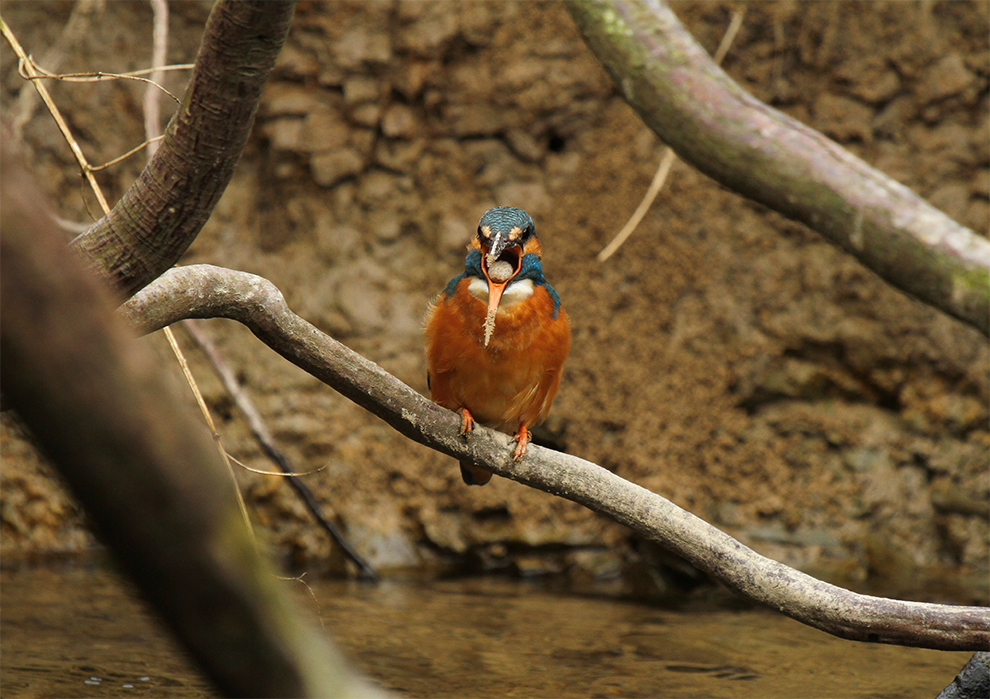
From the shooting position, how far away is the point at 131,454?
70cm

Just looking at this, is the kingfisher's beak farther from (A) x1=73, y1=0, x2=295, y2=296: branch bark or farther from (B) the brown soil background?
(B) the brown soil background

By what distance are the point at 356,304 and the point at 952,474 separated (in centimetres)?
353

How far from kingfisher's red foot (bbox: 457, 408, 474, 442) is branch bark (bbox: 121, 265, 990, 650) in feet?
0.40

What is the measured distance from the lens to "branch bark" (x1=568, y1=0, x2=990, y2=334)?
2846 mm

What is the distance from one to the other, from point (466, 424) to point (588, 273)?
113 inches

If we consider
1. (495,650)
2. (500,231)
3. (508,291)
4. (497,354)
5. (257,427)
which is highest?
(500,231)

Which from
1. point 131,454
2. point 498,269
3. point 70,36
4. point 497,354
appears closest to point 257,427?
point 497,354

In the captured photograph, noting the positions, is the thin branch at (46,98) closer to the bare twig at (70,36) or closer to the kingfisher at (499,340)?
the kingfisher at (499,340)

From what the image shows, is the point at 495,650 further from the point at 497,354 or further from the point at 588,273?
the point at 588,273

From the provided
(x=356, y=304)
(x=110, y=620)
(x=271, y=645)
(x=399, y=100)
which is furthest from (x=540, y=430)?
(x=271, y=645)

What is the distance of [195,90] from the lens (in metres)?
1.49

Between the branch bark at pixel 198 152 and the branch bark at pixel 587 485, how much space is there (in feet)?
0.89

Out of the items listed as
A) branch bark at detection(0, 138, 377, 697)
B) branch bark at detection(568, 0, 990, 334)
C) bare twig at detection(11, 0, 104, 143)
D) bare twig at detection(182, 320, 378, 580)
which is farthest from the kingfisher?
bare twig at detection(11, 0, 104, 143)

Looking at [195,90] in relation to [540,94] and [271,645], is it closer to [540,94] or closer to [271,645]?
[271,645]
